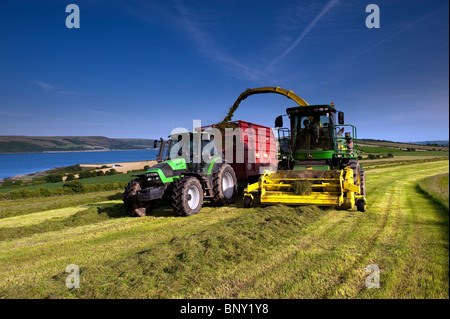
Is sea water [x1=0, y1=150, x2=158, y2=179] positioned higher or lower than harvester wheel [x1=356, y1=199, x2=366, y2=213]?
lower

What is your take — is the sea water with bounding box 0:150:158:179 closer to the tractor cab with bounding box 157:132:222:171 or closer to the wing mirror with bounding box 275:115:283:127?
the tractor cab with bounding box 157:132:222:171

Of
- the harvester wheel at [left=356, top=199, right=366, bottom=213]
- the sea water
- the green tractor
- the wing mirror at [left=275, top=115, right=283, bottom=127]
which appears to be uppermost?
the wing mirror at [left=275, top=115, right=283, bottom=127]

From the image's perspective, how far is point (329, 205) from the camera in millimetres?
7305

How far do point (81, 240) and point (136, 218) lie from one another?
6.78 feet

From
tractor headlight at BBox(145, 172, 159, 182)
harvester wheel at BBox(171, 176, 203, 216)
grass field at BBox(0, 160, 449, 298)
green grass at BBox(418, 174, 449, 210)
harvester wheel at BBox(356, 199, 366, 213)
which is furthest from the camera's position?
tractor headlight at BBox(145, 172, 159, 182)

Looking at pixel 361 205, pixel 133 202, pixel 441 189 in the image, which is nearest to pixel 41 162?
pixel 133 202

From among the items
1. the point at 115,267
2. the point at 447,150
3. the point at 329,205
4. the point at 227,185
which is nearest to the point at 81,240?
the point at 115,267

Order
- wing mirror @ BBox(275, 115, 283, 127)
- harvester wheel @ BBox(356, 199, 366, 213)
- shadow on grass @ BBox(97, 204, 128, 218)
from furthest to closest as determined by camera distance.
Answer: wing mirror @ BBox(275, 115, 283, 127) → shadow on grass @ BBox(97, 204, 128, 218) → harvester wheel @ BBox(356, 199, 366, 213)

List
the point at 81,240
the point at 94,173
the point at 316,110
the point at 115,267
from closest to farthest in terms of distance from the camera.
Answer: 1. the point at 115,267
2. the point at 81,240
3. the point at 316,110
4. the point at 94,173

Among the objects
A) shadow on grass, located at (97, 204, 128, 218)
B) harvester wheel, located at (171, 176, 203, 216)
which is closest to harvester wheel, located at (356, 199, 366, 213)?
harvester wheel, located at (171, 176, 203, 216)

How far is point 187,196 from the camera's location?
8211 mm

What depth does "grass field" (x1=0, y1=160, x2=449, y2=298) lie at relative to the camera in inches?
134

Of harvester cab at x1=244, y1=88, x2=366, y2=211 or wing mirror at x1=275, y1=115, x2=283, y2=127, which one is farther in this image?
wing mirror at x1=275, y1=115, x2=283, y2=127
